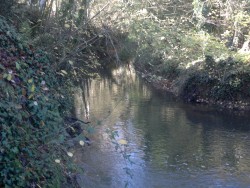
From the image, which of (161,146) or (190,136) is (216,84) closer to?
(190,136)

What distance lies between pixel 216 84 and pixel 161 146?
8.48m

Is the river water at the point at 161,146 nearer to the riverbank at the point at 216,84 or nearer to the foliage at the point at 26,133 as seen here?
the foliage at the point at 26,133

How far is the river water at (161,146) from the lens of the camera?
398 inches

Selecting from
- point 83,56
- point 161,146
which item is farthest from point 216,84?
point 161,146

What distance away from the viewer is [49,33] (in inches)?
478

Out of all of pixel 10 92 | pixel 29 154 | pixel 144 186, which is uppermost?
pixel 10 92

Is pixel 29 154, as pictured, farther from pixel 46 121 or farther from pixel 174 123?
pixel 174 123

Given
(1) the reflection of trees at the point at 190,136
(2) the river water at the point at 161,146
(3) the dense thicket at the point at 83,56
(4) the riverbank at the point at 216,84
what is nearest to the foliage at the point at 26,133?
(3) the dense thicket at the point at 83,56

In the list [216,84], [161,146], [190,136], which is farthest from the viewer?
[216,84]

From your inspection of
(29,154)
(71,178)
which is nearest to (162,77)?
(71,178)

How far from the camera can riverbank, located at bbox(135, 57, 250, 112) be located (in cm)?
1973

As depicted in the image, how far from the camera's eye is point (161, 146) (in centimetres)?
1293

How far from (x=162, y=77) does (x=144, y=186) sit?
55.6ft

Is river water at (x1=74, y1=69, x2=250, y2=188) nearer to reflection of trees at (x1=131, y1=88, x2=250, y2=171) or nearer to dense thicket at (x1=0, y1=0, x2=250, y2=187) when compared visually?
reflection of trees at (x1=131, y1=88, x2=250, y2=171)
